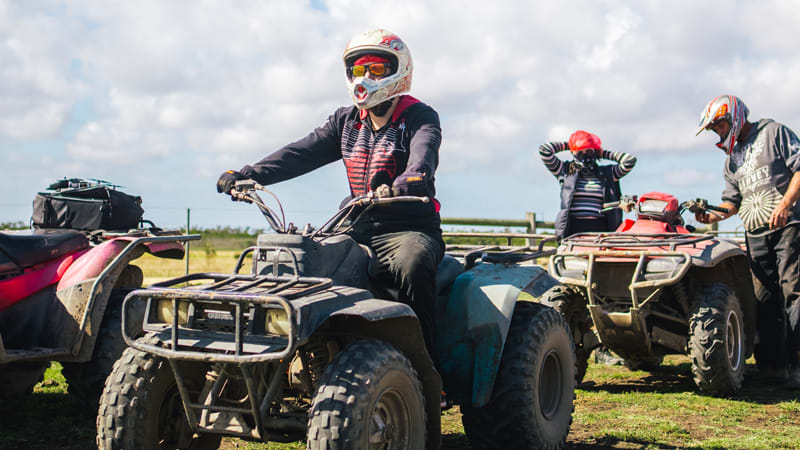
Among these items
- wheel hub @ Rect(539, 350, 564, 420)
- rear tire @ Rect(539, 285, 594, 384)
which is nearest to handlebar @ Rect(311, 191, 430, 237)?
wheel hub @ Rect(539, 350, 564, 420)

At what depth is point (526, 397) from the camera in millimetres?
3975

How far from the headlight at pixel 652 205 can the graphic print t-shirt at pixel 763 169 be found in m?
0.75

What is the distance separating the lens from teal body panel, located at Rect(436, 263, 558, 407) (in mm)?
3939

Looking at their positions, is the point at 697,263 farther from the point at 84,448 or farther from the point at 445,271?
the point at 84,448

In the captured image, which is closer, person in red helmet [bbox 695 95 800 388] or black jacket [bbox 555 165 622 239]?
person in red helmet [bbox 695 95 800 388]

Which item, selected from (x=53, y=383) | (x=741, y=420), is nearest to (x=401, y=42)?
(x=741, y=420)

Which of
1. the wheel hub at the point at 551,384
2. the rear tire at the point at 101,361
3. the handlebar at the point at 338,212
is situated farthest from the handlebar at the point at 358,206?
the rear tire at the point at 101,361

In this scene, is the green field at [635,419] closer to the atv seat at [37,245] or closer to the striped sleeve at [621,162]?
the atv seat at [37,245]

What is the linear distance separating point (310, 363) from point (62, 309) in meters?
2.61

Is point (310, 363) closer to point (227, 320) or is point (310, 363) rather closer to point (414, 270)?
point (227, 320)

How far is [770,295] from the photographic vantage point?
6.86m

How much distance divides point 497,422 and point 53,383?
4.44 m

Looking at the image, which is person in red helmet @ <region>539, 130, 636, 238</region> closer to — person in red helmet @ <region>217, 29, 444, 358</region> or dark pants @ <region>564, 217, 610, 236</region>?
dark pants @ <region>564, 217, 610, 236</region>

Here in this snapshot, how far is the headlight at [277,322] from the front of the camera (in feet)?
9.64
